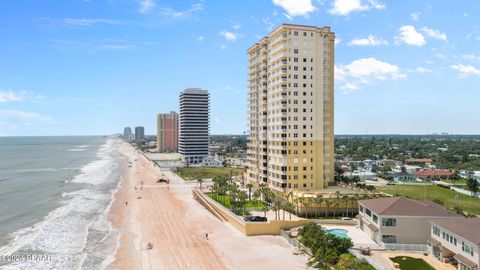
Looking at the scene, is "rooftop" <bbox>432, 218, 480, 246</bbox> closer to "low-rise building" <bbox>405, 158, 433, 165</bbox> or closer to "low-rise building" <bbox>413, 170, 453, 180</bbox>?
"low-rise building" <bbox>413, 170, 453, 180</bbox>

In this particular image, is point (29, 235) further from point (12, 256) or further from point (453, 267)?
point (453, 267)

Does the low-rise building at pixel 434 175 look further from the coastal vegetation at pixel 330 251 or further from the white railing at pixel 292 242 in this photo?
the coastal vegetation at pixel 330 251

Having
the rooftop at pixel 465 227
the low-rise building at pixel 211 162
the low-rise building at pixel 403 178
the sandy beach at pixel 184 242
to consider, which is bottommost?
the sandy beach at pixel 184 242

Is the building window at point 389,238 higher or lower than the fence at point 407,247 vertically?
higher

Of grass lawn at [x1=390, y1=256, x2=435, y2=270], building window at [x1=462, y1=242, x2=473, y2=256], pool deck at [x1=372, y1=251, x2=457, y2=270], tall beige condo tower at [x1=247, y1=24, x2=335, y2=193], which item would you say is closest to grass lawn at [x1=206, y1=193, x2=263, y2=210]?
tall beige condo tower at [x1=247, y1=24, x2=335, y2=193]

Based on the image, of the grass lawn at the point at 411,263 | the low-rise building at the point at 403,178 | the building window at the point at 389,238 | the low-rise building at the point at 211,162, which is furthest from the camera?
the low-rise building at the point at 211,162

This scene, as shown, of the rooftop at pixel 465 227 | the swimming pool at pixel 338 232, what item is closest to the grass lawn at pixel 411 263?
the rooftop at pixel 465 227

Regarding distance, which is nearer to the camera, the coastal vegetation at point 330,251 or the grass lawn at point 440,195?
the coastal vegetation at point 330,251

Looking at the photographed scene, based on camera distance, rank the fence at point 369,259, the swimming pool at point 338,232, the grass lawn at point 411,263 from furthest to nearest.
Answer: the swimming pool at point 338,232 < the grass lawn at point 411,263 < the fence at point 369,259
